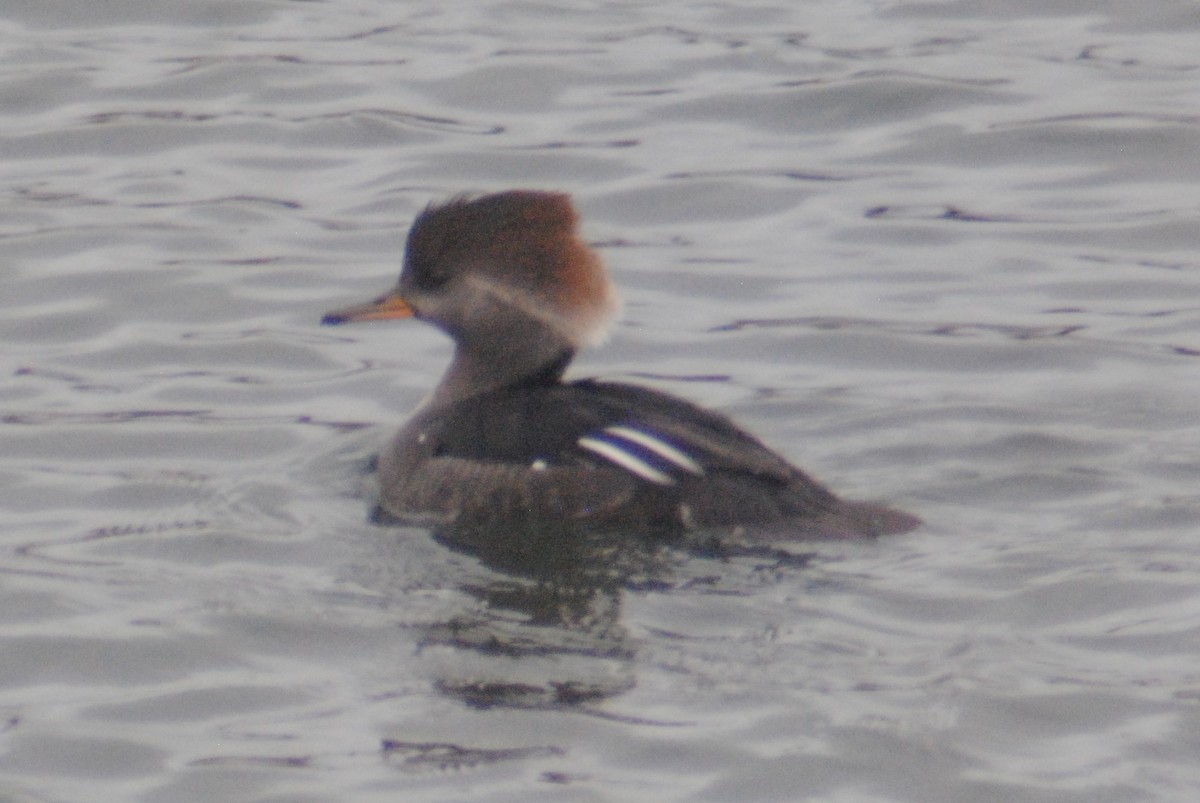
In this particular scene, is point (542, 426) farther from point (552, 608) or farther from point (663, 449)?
point (552, 608)

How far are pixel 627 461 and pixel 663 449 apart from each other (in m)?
0.12

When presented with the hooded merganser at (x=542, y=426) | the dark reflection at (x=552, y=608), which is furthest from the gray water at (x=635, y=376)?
the hooded merganser at (x=542, y=426)

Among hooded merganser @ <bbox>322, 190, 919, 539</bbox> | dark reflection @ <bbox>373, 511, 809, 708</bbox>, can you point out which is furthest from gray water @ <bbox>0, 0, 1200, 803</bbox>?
hooded merganser @ <bbox>322, 190, 919, 539</bbox>

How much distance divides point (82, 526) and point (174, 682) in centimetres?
140

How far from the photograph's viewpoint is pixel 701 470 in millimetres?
7035

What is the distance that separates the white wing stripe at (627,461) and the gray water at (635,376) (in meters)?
0.33

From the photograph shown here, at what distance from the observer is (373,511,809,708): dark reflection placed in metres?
6.01

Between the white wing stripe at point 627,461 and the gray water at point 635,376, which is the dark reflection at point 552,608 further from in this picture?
the white wing stripe at point 627,461

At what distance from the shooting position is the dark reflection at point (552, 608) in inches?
237

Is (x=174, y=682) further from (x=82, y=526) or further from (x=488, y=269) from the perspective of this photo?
(x=488, y=269)

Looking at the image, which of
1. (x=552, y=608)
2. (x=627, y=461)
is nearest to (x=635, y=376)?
(x=627, y=461)

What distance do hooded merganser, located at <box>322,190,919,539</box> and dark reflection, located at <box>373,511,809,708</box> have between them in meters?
0.08

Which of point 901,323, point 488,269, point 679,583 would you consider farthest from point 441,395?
point 901,323

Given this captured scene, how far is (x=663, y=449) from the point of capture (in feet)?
23.2
